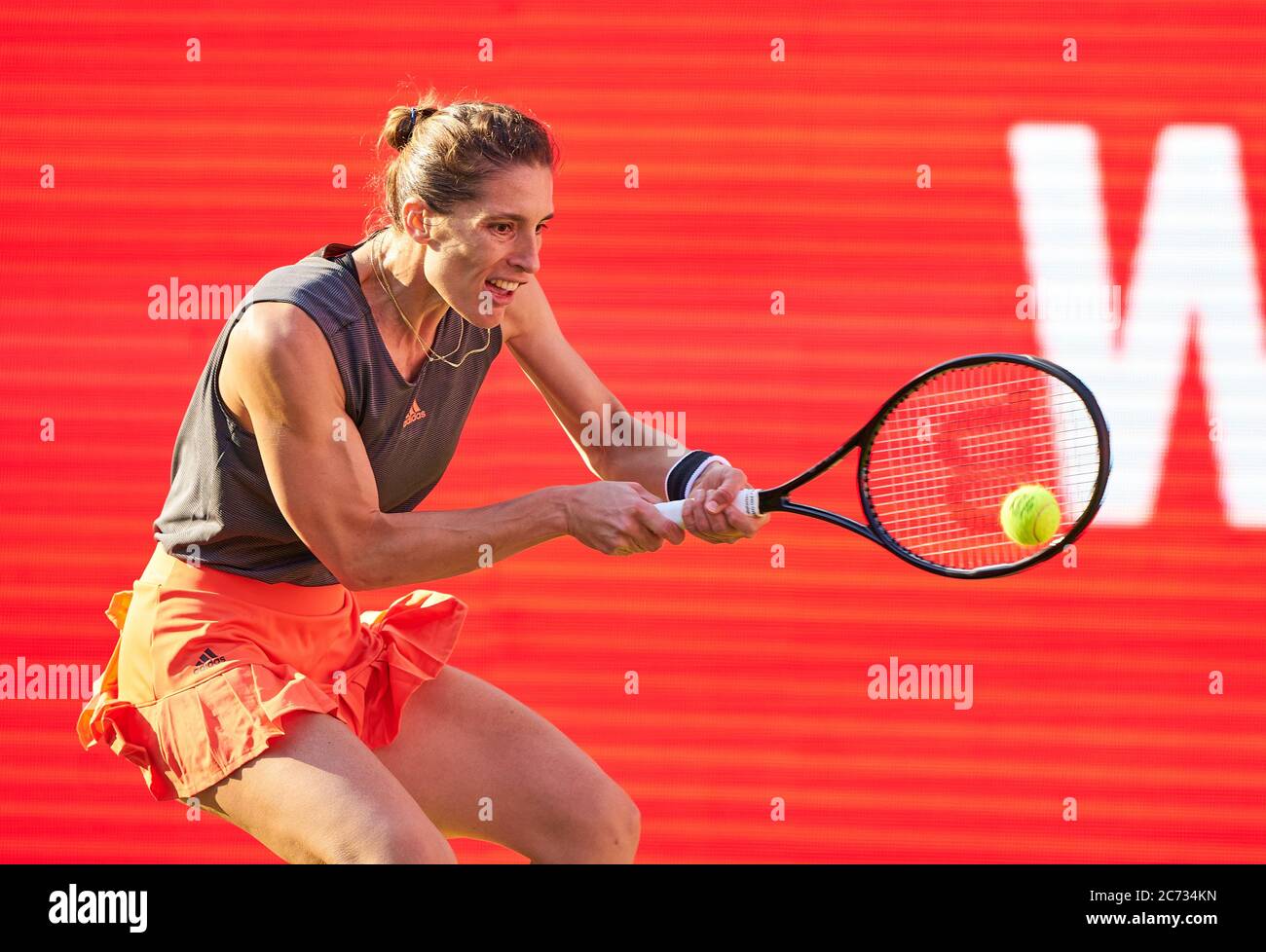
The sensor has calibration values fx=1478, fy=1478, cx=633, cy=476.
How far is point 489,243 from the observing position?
7.41 ft

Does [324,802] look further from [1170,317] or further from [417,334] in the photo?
[1170,317]

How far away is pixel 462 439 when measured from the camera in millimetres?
3643

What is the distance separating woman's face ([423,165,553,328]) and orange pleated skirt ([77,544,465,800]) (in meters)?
0.53

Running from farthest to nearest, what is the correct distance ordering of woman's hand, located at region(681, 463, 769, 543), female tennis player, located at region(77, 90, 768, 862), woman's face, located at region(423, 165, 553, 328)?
woman's hand, located at region(681, 463, 769, 543), woman's face, located at region(423, 165, 553, 328), female tennis player, located at region(77, 90, 768, 862)

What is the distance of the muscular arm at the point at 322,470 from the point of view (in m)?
2.14

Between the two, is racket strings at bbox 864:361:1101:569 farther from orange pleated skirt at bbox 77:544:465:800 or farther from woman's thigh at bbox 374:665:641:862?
orange pleated skirt at bbox 77:544:465:800

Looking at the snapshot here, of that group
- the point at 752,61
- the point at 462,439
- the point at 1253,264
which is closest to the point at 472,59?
the point at 752,61

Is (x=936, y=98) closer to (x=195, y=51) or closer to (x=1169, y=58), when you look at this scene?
(x=1169, y=58)

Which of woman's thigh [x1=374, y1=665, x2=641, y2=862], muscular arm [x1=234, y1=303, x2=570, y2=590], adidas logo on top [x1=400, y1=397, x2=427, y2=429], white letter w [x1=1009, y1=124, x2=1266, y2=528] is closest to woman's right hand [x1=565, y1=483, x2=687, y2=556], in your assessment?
muscular arm [x1=234, y1=303, x2=570, y2=590]

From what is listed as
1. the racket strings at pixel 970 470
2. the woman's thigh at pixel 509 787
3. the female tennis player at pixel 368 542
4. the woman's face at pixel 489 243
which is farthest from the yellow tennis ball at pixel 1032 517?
the woman's face at pixel 489 243

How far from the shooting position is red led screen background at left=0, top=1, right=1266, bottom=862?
11.9ft

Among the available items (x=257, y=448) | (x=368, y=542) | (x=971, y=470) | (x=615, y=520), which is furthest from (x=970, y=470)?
(x=257, y=448)

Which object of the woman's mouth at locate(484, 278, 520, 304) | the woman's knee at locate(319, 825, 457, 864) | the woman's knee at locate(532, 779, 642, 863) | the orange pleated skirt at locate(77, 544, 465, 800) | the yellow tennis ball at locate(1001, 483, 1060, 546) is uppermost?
the woman's mouth at locate(484, 278, 520, 304)
